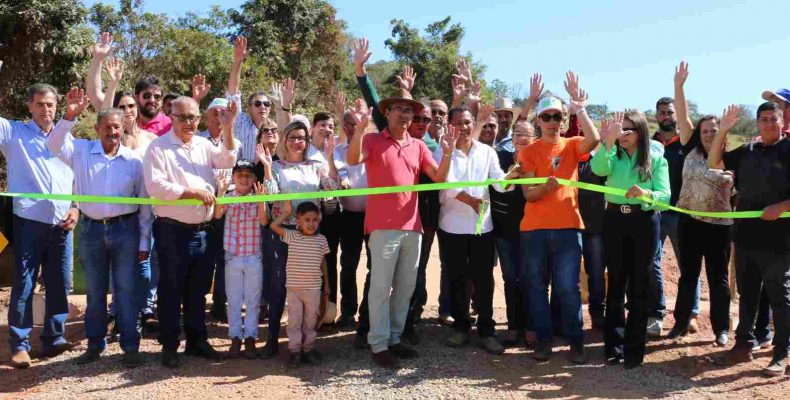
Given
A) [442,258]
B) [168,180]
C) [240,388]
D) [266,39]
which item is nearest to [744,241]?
[442,258]

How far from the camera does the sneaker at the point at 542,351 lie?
20.0 feet

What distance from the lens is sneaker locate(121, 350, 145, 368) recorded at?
5.82 meters

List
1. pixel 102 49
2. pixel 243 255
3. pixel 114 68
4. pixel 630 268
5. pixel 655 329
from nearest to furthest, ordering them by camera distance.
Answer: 1. pixel 630 268
2. pixel 243 255
3. pixel 102 49
4. pixel 114 68
5. pixel 655 329

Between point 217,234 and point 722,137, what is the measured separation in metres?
4.59

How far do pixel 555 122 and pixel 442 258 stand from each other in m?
1.71

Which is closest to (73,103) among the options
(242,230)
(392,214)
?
(242,230)

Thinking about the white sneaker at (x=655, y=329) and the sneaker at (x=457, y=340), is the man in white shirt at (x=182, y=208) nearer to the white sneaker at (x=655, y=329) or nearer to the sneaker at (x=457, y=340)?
the sneaker at (x=457, y=340)

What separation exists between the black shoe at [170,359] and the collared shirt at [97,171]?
50.3 inches

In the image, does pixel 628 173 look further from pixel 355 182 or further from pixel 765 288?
pixel 355 182

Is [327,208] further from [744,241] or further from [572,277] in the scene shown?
[744,241]

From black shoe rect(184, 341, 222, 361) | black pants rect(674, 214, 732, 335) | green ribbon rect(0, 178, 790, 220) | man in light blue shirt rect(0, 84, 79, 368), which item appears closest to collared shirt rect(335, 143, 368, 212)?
green ribbon rect(0, 178, 790, 220)

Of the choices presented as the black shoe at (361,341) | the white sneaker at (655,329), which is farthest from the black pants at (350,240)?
the white sneaker at (655,329)

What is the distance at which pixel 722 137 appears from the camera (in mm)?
5859

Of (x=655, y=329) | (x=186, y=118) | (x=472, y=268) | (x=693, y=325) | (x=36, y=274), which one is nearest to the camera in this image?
(x=186, y=118)
